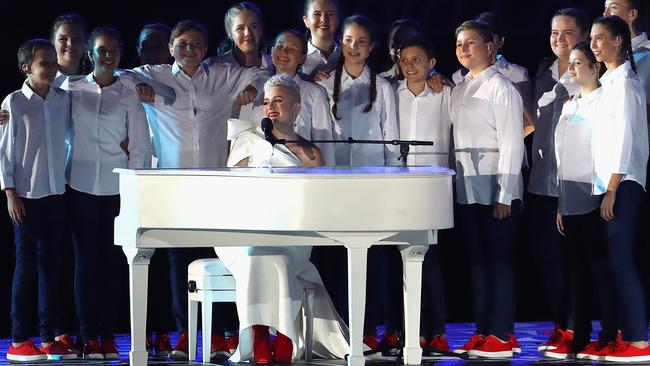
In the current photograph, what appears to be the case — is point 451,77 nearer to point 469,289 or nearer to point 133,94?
point 469,289

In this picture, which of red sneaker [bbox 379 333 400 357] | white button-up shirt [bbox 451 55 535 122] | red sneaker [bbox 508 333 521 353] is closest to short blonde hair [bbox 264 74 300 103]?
white button-up shirt [bbox 451 55 535 122]

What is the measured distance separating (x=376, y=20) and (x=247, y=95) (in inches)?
64.2

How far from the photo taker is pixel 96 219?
798 centimetres

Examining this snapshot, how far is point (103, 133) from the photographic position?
8.02m

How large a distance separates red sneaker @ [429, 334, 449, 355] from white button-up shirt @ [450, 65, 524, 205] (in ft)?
2.33

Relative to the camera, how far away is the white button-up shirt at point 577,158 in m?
7.70

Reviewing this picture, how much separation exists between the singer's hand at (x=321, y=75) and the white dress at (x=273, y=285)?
72cm

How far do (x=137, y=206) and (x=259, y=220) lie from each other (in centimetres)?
57

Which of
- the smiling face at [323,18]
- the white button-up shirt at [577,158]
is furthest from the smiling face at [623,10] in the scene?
the smiling face at [323,18]

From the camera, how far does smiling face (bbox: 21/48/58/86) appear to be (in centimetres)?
783

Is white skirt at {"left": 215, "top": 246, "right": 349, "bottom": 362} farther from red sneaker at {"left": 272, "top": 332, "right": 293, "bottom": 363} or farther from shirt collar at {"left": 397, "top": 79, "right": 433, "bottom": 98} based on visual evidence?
shirt collar at {"left": 397, "top": 79, "right": 433, "bottom": 98}

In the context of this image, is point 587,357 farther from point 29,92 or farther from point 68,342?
point 29,92

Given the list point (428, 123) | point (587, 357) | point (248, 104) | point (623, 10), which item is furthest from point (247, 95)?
point (587, 357)

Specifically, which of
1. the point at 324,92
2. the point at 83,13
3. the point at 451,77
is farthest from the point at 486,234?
the point at 83,13
